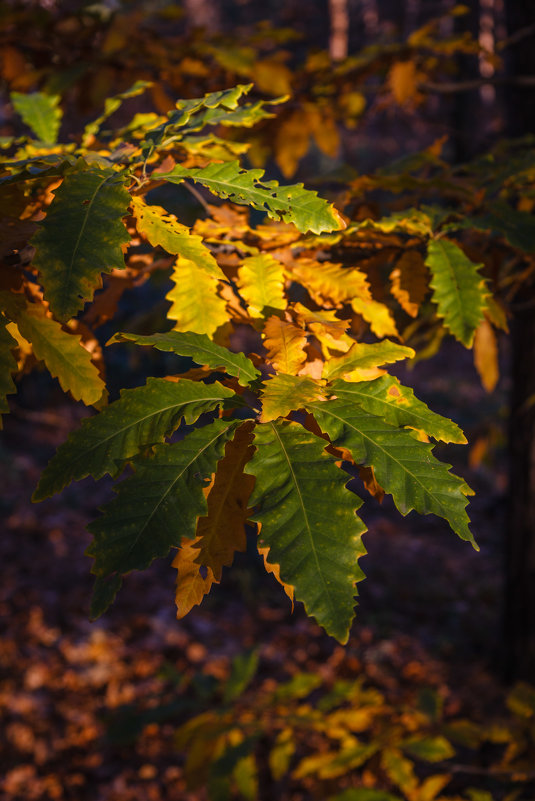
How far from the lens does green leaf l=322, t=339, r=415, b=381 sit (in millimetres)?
826

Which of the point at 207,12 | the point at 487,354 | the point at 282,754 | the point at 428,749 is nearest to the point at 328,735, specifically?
the point at 282,754

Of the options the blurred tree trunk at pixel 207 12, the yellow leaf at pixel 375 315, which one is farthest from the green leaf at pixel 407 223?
the blurred tree trunk at pixel 207 12

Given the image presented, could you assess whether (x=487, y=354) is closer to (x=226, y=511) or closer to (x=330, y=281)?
(x=330, y=281)

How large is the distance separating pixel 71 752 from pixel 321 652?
1.89m

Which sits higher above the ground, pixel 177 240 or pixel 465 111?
pixel 177 240

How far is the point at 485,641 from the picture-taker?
172 inches

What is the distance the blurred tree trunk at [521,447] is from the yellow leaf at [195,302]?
202 cm

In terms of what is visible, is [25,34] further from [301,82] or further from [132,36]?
[301,82]

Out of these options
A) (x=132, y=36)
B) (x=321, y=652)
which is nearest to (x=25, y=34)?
(x=132, y=36)

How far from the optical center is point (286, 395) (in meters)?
0.72

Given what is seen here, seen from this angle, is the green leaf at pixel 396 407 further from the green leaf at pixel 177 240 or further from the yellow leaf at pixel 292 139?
the yellow leaf at pixel 292 139

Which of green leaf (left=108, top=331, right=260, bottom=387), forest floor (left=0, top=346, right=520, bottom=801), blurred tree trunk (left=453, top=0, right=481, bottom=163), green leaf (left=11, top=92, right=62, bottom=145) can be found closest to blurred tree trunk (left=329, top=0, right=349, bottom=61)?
blurred tree trunk (left=453, top=0, right=481, bottom=163)

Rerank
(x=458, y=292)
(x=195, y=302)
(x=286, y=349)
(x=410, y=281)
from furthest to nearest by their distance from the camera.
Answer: (x=410, y=281) → (x=458, y=292) → (x=195, y=302) → (x=286, y=349)

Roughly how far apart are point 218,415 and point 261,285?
280 millimetres
